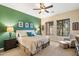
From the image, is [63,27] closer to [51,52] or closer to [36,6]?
[51,52]

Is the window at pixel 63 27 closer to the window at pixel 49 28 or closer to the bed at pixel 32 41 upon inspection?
the window at pixel 49 28

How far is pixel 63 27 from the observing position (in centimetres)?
252

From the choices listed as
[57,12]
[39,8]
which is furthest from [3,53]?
[57,12]

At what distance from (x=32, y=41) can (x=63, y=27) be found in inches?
32.8

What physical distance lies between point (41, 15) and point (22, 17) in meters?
0.46

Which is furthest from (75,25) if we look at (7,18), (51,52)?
(7,18)

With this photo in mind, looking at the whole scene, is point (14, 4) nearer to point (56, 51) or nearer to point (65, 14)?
point (65, 14)

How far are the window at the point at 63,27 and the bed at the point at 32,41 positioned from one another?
0.36m

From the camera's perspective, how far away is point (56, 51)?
2412 mm

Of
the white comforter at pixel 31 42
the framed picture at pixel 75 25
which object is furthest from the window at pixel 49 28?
the framed picture at pixel 75 25

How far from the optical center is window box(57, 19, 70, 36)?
2.43 meters

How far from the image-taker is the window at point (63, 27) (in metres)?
2.43


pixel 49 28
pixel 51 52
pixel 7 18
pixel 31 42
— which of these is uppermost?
pixel 7 18

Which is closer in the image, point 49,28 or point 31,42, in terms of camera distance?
point 31,42
